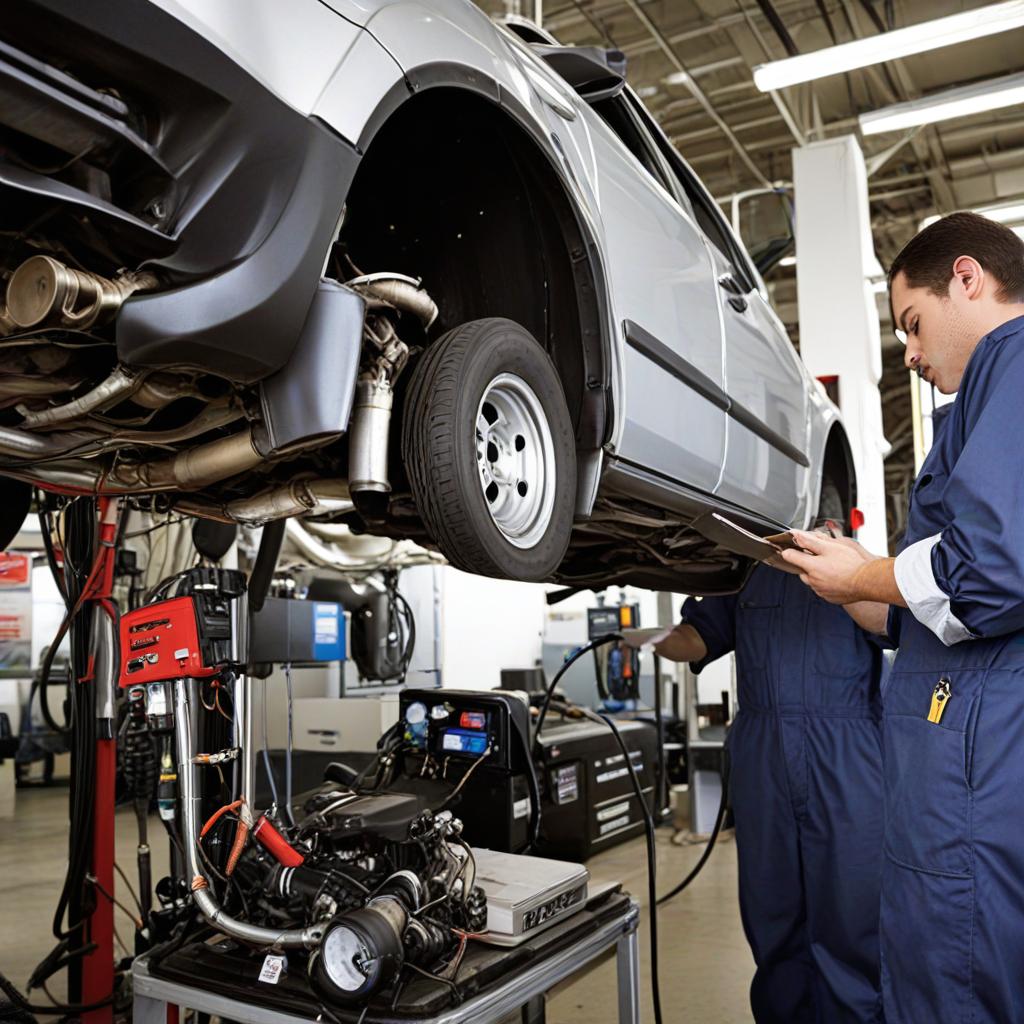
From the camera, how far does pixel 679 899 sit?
4148 millimetres

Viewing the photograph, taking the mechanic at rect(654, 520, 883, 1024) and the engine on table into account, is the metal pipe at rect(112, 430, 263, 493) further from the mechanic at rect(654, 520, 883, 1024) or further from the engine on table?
the mechanic at rect(654, 520, 883, 1024)

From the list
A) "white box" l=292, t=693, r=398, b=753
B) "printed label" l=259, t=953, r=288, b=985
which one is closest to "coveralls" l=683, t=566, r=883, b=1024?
"printed label" l=259, t=953, r=288, b=985

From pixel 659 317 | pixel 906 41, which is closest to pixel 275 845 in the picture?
pixel 659 317

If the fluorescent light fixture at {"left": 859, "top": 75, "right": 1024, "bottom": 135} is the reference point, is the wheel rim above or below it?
below

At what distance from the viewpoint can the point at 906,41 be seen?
15.1 feet

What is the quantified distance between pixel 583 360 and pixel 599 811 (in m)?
3.53

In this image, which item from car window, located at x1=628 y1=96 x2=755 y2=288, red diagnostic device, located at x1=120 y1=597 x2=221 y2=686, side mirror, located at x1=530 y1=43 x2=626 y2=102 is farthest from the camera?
car window, located at x1=628 y1=96 x2=755 y2=288

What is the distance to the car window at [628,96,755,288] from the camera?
2.74 metres

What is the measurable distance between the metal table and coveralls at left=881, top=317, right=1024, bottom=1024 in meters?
0.63

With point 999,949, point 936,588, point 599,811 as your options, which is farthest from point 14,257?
point 599,811

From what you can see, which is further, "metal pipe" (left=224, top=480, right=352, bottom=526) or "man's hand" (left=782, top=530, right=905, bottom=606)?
"metal pipe" (left=224, top=480, right=352, bottom=526)

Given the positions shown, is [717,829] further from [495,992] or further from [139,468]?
[139,468]

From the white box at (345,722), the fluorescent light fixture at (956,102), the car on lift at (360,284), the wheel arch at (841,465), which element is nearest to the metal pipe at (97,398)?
the car on lift at (360,284)

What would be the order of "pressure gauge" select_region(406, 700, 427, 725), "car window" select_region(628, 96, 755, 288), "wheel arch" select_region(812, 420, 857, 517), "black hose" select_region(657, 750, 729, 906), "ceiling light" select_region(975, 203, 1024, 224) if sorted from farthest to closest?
"ceiling light" select_region(975, 203, 1024, 224) → "wheel arch" select_region(812, 420, 857, 517) → "black hose" select_region(657, 750, 729, 906) → "pressure gauge" select_region(406, 700, 427, 725) → "car window" select_region(628, 96, 755, 288)
